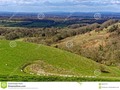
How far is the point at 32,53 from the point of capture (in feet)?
134

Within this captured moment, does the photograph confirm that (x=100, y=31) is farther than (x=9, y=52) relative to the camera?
Yes

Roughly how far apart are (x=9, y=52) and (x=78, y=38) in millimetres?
116084

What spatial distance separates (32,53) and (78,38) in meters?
115

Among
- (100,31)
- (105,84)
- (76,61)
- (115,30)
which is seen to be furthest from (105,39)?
(105,84)

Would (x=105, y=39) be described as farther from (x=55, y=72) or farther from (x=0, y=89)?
(x=0, y=89)

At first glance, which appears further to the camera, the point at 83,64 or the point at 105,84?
the point at 83,64

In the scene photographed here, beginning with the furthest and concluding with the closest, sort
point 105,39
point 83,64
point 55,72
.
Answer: point 105,39 → point 83,64 → point 55,72

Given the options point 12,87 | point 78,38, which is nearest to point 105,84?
point 12,87

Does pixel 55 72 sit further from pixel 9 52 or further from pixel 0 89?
pixel 0 89

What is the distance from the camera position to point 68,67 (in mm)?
38312

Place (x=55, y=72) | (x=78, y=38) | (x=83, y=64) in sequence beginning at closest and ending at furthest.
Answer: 1. (x=55, y=72)
2. (x=83, y=64)
3. (x=78, y=38)

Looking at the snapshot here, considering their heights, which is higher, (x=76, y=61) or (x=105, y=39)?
(x=76, y=61)

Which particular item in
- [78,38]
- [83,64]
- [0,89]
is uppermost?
[0,89]

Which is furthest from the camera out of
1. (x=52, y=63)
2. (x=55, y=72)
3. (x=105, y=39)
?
(x=105, y=39)
